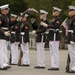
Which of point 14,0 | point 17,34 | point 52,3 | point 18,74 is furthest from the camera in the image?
point 14,0

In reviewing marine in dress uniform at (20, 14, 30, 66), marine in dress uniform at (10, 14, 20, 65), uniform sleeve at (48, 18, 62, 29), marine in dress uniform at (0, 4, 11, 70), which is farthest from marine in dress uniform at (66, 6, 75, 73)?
marine in dress uniform at (10, 14, 20, 65)

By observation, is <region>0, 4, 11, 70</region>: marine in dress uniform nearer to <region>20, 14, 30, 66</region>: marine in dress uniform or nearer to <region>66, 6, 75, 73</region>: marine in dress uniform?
<region>20, 14, 30, 66</region>: marine in dress uniform

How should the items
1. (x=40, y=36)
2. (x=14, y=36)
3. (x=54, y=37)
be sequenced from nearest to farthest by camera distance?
(x=54, y=37)
(x=40, y=36)
(x=14, y=36)

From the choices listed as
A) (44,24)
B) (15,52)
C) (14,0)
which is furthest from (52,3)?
(44,24)

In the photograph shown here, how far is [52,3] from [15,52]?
681 inches

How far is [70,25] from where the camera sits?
13.4 m

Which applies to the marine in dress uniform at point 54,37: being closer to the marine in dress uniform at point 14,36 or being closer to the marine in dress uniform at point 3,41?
the marine in dress uniform at point 3,41

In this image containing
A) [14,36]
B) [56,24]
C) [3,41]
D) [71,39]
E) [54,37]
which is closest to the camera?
[71,39]

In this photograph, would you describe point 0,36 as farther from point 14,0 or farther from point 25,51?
point 14,0

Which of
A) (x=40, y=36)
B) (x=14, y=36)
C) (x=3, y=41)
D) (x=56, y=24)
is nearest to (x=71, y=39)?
(x=56, y=24)

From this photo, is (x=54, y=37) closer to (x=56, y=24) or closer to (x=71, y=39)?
(x=56, y=24)

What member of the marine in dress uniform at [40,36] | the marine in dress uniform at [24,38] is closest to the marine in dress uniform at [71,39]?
the marine in dress uniform at [40,36]

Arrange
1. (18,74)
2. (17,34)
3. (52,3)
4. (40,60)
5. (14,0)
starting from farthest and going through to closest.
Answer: (14,0), (52,3), (17,34), (40,60), (18,74)

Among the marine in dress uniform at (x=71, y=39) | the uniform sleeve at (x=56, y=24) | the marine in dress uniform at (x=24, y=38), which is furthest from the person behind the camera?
the marine in dress uniform at (x=24, y=38)
